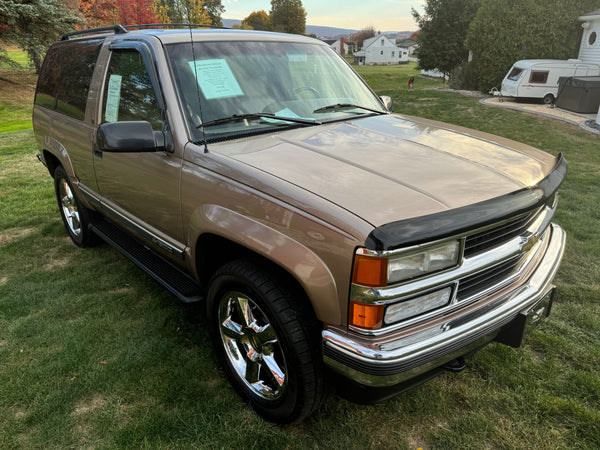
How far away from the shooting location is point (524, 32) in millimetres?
19125

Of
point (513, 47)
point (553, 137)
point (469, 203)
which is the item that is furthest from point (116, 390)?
point (513, 47)

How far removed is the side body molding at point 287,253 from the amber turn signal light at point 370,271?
12 cm

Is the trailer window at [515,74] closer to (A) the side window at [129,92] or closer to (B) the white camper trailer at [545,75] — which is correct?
(B) the white camper trailer at [545,75]

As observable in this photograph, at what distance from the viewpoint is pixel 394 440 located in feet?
7.57

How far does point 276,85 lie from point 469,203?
1600 mm

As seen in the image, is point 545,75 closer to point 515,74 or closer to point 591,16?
point 515,74

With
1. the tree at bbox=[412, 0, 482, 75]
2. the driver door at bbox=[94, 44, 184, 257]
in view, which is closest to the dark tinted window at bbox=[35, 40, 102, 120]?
the driver door at bbox=[94, 44, 184, 257]

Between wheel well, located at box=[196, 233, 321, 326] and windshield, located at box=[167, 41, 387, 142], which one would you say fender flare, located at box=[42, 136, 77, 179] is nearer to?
windshield, located at box=[167, 41, 387, 142]

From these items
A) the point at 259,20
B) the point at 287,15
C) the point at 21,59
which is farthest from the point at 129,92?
the point at 259,20

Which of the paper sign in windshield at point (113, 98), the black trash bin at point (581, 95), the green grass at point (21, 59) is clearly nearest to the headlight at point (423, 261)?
the paper sign in windshield at point (113, 98)

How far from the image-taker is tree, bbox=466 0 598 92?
18.7 meters

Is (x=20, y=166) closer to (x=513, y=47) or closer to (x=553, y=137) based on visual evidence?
(x=553, y=137)

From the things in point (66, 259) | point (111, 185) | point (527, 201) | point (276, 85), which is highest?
point (276, 85)

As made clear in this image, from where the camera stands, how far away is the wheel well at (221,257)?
2156 mm
